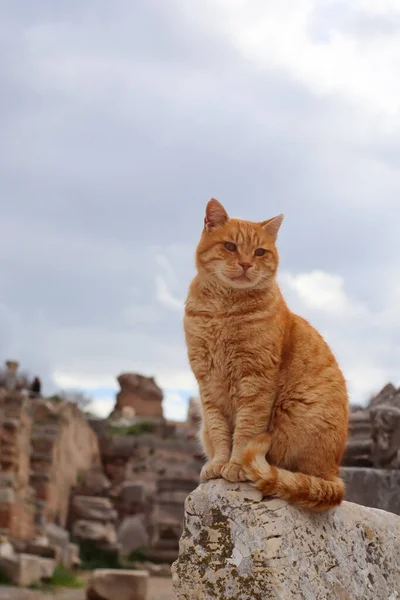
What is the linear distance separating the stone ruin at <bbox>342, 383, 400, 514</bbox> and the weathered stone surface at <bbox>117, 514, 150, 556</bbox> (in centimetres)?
1582

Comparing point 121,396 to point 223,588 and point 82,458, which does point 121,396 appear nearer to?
point 82,458

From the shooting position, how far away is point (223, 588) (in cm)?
309

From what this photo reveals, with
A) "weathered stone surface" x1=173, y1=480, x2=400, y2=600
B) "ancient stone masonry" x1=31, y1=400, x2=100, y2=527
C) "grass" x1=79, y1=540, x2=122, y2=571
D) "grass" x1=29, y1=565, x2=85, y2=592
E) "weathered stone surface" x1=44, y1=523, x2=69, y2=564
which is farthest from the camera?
"ancient stone masonry" x1=31, y1=400, x2=100, y2=527

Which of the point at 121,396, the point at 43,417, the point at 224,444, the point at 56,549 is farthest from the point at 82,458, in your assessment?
the point at 224,444

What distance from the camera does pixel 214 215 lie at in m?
3.50

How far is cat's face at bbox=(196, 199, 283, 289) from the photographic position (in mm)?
3408

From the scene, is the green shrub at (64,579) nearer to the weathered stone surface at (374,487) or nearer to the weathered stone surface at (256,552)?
the weathered stone surface at (374,487)

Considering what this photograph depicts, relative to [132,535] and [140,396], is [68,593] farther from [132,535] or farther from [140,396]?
[140,396]

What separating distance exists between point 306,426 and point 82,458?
2174 centimetres

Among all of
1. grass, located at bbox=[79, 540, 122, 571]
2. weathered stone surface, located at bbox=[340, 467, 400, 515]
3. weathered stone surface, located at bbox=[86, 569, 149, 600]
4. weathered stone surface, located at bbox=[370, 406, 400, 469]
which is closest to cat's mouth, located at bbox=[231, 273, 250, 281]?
weathered stone surface, located at bbox=[340, 467, 400, 515]

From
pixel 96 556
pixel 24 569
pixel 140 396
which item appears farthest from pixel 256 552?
pixel 140 396

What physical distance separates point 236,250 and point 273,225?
0.78ft

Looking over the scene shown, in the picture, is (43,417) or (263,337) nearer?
(263,337)

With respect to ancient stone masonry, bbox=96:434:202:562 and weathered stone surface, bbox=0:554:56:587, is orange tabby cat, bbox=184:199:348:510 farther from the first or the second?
ancient stone masonry, bbox=96:434:202:562
